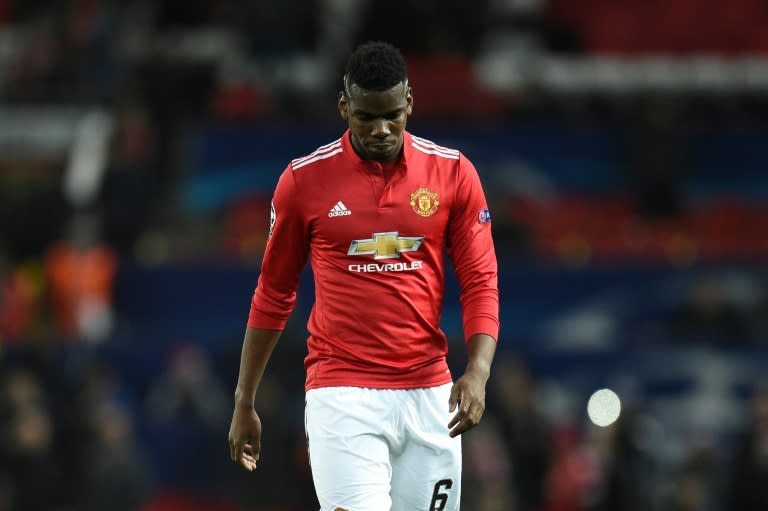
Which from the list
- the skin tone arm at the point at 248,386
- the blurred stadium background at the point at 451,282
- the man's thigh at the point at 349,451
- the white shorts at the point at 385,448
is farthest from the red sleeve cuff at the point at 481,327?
the blurred stadium background at the point at 451,282

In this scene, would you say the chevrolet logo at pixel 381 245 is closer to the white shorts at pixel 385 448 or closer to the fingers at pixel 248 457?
the white shorts at pixel 385 448

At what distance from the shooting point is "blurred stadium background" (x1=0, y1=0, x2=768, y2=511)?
34.8ft

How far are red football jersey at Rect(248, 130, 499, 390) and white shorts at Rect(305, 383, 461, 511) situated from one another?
0.06 m

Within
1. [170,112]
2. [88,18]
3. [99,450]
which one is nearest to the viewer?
[99,450]

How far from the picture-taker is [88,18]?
17.1m

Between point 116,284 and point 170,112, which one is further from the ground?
point 170,112

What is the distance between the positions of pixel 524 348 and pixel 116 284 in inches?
155

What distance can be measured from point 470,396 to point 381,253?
0.67m

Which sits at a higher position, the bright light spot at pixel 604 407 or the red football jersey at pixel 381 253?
the red football jersey at pixel 381 253

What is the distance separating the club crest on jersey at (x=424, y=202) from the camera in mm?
5188

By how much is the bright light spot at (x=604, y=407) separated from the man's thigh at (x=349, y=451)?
616 centimetres

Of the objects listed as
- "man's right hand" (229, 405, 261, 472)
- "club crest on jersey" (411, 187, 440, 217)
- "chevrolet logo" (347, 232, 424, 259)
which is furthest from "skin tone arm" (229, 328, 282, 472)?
"club crest on jersey" (411, 187, 440, 217)

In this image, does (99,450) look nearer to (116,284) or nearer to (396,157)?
(116,284)

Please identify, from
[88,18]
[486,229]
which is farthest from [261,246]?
[486,229]
